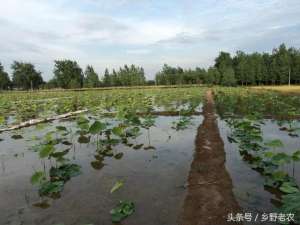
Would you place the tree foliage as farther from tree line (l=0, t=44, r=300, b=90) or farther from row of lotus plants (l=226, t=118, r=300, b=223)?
row of lotus plants (l=226, t=118, r=300, b=223)

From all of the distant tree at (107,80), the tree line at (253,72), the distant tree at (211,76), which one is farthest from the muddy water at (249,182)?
the distant tree at (107,80)

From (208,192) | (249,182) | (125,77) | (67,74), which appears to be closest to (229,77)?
(125,77)

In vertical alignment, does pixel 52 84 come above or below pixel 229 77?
below

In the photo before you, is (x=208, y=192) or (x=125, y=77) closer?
(x=208, y=192)

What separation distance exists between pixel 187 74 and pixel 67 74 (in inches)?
1634

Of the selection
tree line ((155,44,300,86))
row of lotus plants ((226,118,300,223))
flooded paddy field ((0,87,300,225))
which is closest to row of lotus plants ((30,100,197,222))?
flooded paddy field ((0,87,300,225))

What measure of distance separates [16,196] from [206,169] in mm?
4506

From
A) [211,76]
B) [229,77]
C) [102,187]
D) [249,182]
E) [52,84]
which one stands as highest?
[211,76]

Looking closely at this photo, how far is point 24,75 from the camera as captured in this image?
290 ft

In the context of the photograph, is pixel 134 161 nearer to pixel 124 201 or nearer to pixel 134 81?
pixel 124 201

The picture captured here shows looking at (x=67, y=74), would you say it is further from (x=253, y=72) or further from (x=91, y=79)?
(x=253, y=72)

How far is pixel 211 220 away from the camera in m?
4.46

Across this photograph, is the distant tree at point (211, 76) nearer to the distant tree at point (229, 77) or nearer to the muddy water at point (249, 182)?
the distant tree at point (229, 77)

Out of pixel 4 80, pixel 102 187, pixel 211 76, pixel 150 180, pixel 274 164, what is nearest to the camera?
pixel 102 187
